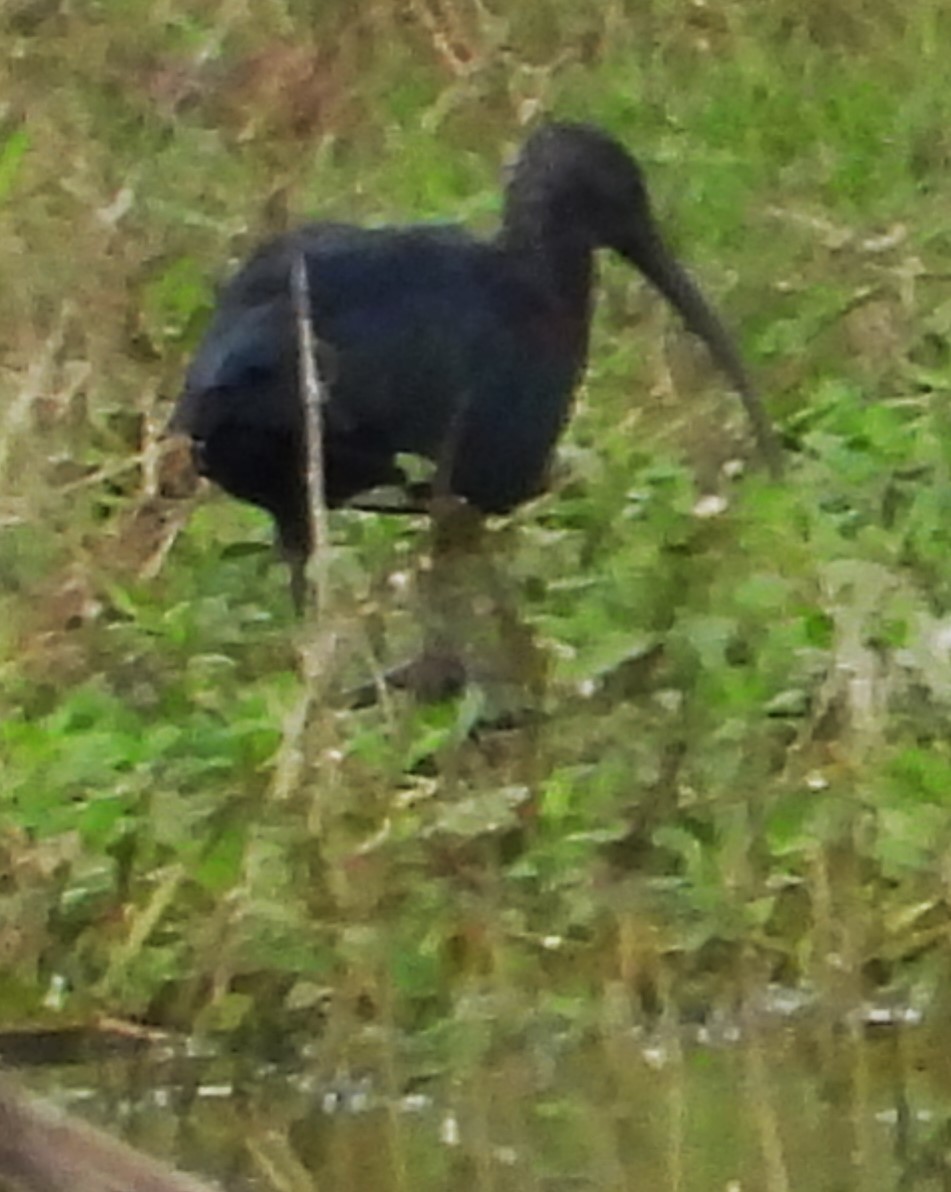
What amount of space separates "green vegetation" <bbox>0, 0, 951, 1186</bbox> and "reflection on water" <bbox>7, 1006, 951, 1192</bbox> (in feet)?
0.21

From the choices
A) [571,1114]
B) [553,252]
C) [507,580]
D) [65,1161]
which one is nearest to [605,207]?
[553,252]

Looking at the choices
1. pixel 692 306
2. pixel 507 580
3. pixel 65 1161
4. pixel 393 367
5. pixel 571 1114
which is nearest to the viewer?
pixel 65 1161

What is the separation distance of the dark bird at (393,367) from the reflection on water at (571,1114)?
1.09 metres

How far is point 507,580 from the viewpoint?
4.97 metres

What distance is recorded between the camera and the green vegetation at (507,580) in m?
3.87

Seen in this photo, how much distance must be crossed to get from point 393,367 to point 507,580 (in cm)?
39

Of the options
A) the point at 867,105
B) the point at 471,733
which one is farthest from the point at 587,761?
the point at 867,105

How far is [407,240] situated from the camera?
4.95 metres

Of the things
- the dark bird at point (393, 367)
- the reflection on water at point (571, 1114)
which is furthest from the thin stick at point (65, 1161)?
the dark bird at point (393, 367)

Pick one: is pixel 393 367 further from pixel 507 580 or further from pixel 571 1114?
pixel 571 1114

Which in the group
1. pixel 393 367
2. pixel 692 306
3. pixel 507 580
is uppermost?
pixel 393 367

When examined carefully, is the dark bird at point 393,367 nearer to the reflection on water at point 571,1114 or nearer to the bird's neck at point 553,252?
the bird's neck at point 553,252

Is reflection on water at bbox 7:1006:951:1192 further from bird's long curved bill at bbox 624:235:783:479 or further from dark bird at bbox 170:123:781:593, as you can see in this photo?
bird's long curved bill at bbox 624:235:783:479

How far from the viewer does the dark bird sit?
4.69m
